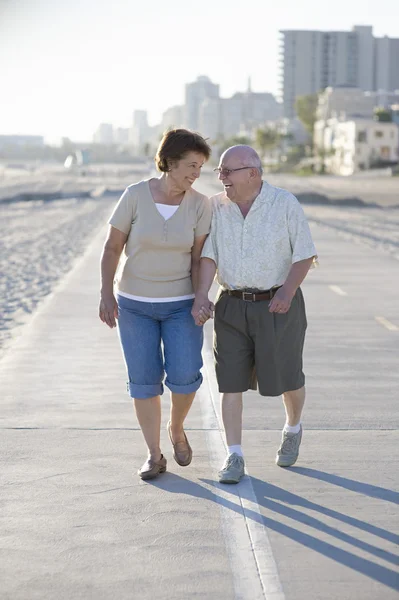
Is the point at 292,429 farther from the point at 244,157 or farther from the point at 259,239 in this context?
the point at 244,157

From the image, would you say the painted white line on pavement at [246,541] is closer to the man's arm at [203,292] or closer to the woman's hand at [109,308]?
the man's arm at [203,292]

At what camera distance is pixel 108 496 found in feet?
19.4

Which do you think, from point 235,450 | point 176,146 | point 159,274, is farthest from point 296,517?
point 176,146

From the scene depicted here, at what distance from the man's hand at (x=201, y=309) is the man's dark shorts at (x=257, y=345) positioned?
0.23 meters

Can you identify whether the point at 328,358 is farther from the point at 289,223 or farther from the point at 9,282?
the point at 9,282

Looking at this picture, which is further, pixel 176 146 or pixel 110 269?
pixel 110 269

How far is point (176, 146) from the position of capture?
5902mm

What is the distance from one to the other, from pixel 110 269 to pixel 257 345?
84cm

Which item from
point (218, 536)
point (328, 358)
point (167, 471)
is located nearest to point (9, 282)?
point (328, 358)

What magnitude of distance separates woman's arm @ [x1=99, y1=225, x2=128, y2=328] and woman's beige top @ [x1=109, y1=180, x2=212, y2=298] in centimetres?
4

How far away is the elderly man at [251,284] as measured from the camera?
6.08 metres

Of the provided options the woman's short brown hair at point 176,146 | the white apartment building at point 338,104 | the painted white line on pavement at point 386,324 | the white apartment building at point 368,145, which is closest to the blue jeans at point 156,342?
the woman's short brown hair at point 176,146

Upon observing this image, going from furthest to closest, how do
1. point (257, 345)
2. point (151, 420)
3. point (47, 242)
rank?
point (47, 242), point (151, 420), point (257, 345)

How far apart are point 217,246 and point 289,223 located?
378 mm
